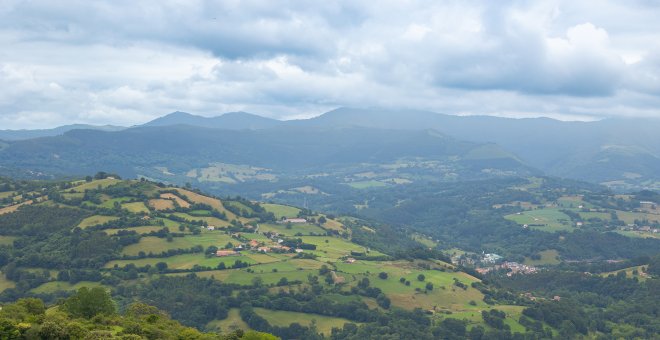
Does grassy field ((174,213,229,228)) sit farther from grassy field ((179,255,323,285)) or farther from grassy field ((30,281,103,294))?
grassy field ((30,281,103,294))

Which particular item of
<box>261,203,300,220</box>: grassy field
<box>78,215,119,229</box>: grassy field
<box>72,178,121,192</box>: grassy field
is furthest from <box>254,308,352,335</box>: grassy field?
<box>261,203,300,220</box>: grassy field

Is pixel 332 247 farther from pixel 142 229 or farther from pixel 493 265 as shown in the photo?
pixel 493 265

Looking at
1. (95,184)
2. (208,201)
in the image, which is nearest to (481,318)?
(208,201)

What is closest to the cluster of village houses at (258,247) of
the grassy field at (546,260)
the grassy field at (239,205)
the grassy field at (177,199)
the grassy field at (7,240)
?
the grassy field at (177,199)

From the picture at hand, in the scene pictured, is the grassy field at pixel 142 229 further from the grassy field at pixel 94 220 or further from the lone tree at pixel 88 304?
the lone tree at pixel 88 304

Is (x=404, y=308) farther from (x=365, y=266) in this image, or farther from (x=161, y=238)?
(x=161, y=238)

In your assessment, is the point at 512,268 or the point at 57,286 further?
the point at 512,268
